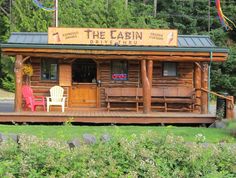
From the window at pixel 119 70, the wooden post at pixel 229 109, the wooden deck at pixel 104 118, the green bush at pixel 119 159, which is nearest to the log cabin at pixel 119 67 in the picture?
the window at pixel 119 70

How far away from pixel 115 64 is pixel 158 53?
A: 2427 millimetres

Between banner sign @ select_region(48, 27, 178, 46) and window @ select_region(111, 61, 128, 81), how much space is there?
1.74m

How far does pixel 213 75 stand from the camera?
40.0 metres

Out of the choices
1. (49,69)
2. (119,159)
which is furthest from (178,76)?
(119,159)

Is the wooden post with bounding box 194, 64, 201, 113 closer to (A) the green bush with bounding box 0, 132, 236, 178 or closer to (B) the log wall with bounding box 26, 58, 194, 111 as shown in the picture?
(B) the log wall with bounding box 26, 58, 194, 111

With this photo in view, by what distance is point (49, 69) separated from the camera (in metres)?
17.5

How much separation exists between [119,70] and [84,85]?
1.49 meters

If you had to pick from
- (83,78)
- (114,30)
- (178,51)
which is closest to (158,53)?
(178,51)

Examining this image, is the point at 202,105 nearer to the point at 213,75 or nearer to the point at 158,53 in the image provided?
the point at 158,53

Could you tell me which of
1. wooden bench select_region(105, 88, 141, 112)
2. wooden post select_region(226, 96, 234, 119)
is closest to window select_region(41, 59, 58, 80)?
wooden bench select_region(105, 88, 141, 112)

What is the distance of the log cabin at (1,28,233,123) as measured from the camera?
15.6 metres

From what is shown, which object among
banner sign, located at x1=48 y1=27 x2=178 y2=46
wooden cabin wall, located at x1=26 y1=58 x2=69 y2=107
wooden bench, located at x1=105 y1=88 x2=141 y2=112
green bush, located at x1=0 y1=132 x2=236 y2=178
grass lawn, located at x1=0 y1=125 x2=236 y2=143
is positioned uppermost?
banner sign, located at x1=48 y1=27 x2=178 y2=46

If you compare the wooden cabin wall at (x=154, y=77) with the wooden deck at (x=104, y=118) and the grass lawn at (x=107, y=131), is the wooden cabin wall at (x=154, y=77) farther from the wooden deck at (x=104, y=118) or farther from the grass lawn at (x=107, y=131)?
the grass lawn at (x=107, y=131)

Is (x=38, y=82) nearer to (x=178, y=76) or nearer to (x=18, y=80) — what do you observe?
(x=18, y=80)
